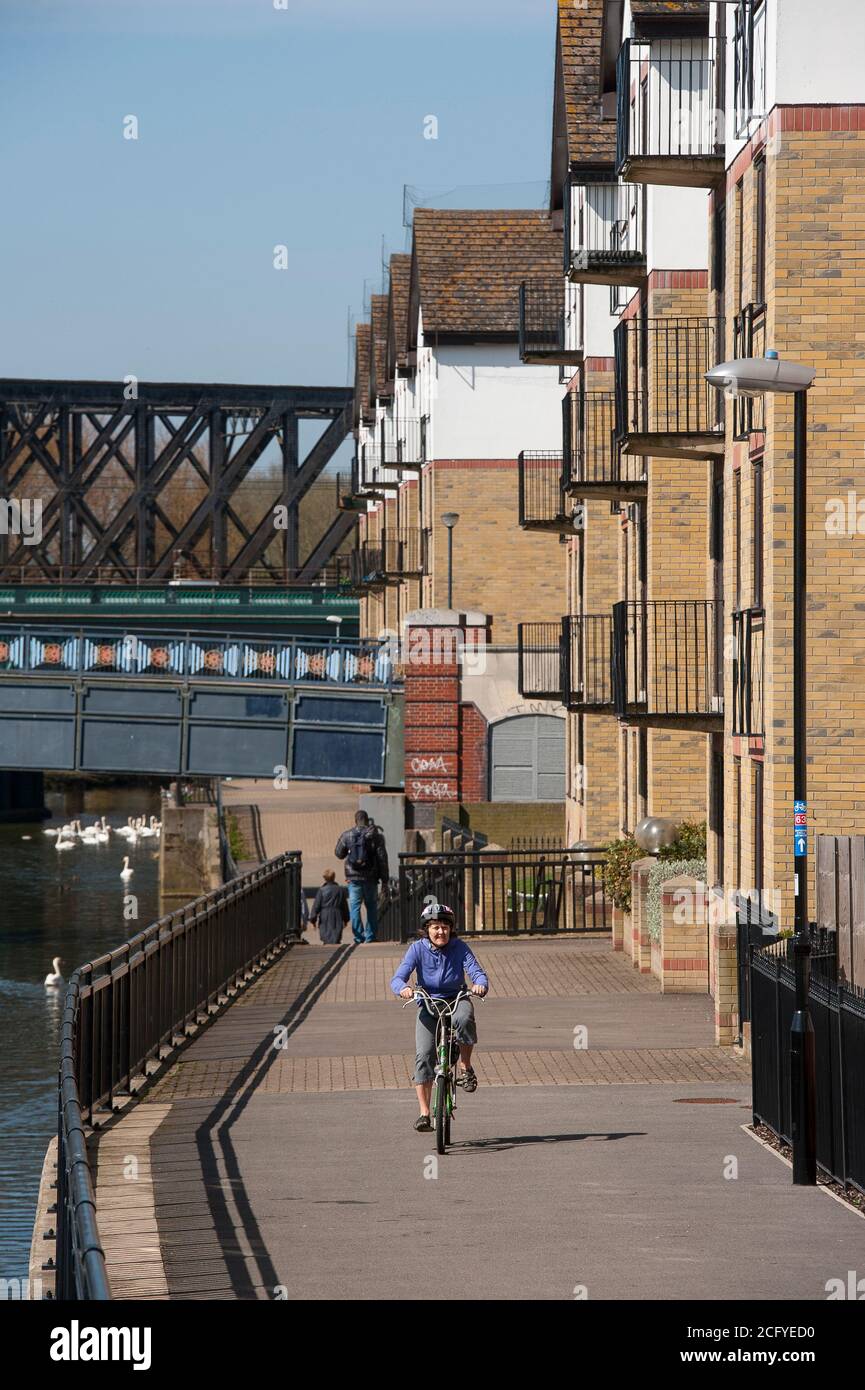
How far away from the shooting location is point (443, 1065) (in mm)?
13430

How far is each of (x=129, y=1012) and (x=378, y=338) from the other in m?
56.9

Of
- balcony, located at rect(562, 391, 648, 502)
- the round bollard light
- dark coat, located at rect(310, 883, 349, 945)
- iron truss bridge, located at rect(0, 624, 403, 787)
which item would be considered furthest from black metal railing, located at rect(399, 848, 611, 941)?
iron truss bridge, located at rect(0, 624, 403, 787)

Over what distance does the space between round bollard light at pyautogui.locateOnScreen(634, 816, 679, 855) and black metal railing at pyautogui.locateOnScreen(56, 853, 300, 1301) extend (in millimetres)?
4422

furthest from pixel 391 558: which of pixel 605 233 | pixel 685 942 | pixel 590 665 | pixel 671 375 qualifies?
pixel 685 942

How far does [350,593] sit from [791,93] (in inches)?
2484

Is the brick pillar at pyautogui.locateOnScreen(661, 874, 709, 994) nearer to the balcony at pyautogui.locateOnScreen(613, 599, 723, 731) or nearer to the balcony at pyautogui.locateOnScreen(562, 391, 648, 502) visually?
the balcony at pyautogui.locateOnScreen(613, 599, 723, 731)

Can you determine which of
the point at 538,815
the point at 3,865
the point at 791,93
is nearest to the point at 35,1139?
the point at 791,93

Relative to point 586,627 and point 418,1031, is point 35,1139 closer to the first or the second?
point 418,1031

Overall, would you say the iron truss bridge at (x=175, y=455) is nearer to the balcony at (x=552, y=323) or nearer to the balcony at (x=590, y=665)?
the balcony at (x=552, y=323)

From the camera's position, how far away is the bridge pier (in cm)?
8194

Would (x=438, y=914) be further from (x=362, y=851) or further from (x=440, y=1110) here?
(x=362, y=851)

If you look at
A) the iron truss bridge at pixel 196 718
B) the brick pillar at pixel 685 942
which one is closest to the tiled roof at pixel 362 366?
the iron truss bridge at pixel 196 718

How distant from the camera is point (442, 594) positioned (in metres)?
48.9

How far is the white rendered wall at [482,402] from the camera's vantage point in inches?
1876
